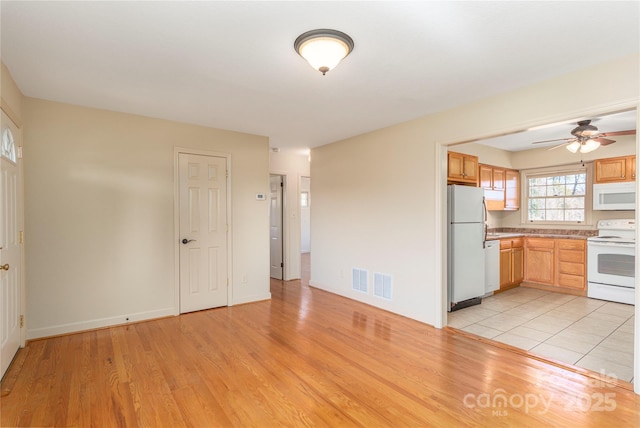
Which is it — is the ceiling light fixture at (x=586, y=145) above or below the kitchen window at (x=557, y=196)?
above

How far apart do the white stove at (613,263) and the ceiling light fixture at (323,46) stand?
5.03 metres

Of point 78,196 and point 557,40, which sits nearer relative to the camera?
point 557,40

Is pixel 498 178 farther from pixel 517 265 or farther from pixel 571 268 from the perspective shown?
pixel 571 268

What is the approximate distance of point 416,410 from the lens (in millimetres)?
2107

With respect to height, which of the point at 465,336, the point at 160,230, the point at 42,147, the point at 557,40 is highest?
the point at 557,40

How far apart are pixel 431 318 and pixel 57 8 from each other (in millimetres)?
4250

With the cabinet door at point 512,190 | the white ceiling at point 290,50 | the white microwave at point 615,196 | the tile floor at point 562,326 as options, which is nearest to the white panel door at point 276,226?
the white ceiling at point 290,50

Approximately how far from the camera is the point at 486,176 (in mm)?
5484

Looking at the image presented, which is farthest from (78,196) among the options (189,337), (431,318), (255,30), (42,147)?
(431,318)

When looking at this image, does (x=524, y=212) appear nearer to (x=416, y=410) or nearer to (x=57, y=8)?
(x=416, y=410)

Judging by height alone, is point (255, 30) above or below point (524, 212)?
above

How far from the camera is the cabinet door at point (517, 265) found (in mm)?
5395

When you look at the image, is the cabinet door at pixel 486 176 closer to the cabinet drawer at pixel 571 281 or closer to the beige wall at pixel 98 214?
the cabinet drawer at pixel 571 281

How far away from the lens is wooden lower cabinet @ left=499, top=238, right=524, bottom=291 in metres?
5.20
